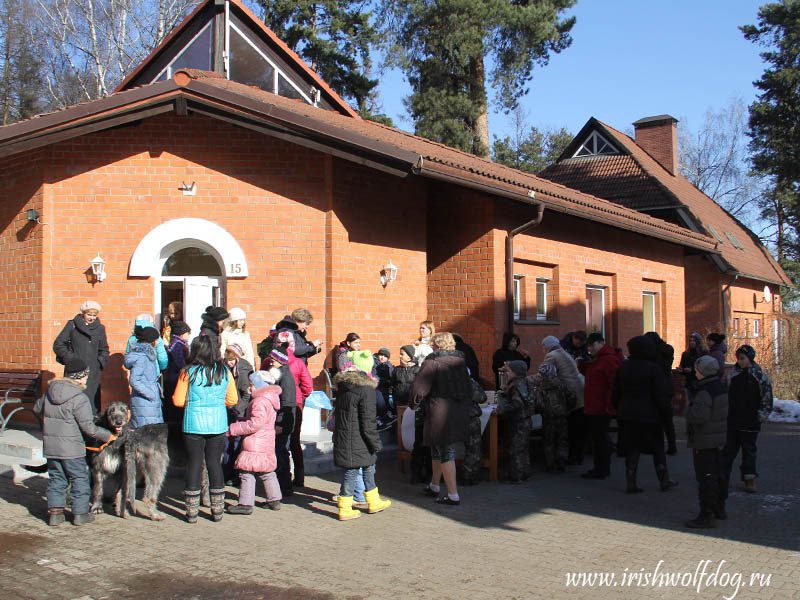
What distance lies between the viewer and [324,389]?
10.6 meters

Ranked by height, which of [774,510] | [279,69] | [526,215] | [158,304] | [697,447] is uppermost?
[279,69]

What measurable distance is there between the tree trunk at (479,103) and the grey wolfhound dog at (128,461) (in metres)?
20.2

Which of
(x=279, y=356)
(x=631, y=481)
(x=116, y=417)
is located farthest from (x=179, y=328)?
(x=631, y=481)

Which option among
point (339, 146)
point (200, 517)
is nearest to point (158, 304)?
point (339, 146)

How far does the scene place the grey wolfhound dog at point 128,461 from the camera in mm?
6816

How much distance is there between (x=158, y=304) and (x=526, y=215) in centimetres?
632

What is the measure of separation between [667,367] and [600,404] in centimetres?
177

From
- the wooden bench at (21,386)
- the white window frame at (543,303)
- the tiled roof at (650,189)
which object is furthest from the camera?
the tiled roof at (650,189)

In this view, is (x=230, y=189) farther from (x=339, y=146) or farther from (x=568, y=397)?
(x=568, y=397)

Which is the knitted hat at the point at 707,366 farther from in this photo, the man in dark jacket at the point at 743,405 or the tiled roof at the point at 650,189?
the tiled roof at the point at 650,189

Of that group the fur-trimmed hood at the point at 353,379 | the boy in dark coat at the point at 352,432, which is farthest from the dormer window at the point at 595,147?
the boy in dark coat at the point at 352,432

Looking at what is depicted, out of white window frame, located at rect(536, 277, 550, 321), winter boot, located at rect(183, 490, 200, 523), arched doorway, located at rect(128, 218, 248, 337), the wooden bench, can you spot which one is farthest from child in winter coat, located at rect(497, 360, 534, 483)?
the wooden bench

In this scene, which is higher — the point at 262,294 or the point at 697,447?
the point at 262,294

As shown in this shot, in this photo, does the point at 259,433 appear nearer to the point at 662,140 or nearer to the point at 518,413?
the point at 518,413
